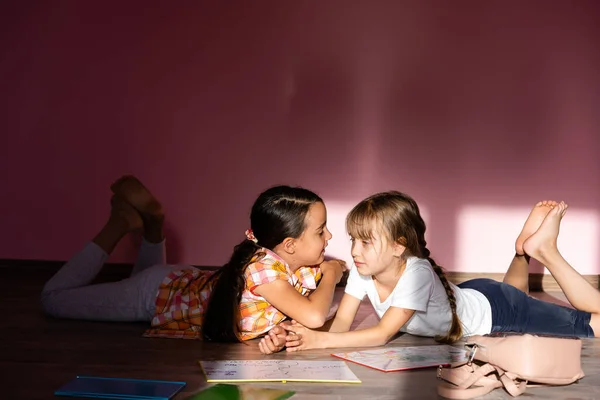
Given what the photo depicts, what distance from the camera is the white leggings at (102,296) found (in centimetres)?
307

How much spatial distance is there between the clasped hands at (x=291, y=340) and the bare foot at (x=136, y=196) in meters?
1.13

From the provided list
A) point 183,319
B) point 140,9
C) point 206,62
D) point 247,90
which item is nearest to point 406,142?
point 247,90

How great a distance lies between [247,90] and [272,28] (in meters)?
0.38

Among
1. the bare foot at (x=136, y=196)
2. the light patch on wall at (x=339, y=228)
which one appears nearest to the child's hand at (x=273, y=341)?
the bare foot at (x=136, y=196)

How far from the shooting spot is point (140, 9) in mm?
4461

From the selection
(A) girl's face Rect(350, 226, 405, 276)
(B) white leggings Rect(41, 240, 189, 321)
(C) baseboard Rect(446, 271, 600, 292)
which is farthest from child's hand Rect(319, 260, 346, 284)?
(C) baseboard Rect(446, 271, 600, 292)

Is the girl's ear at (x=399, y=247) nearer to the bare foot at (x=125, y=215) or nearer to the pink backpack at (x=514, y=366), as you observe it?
the pink backpack at (x=514, y=366)

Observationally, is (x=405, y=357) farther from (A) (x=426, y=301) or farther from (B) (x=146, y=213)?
(B) (x=146, y=213)

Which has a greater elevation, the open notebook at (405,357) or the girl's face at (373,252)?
the girl's face at (373,252)

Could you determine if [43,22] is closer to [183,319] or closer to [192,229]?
[192,229]

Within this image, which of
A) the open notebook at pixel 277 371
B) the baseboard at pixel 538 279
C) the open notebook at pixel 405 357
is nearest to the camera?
the open notebook at pixel 277 371

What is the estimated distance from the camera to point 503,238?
4430mm

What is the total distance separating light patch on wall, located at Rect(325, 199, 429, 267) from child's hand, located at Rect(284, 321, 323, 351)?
1.85m

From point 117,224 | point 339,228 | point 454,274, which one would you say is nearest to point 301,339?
point 117,224
